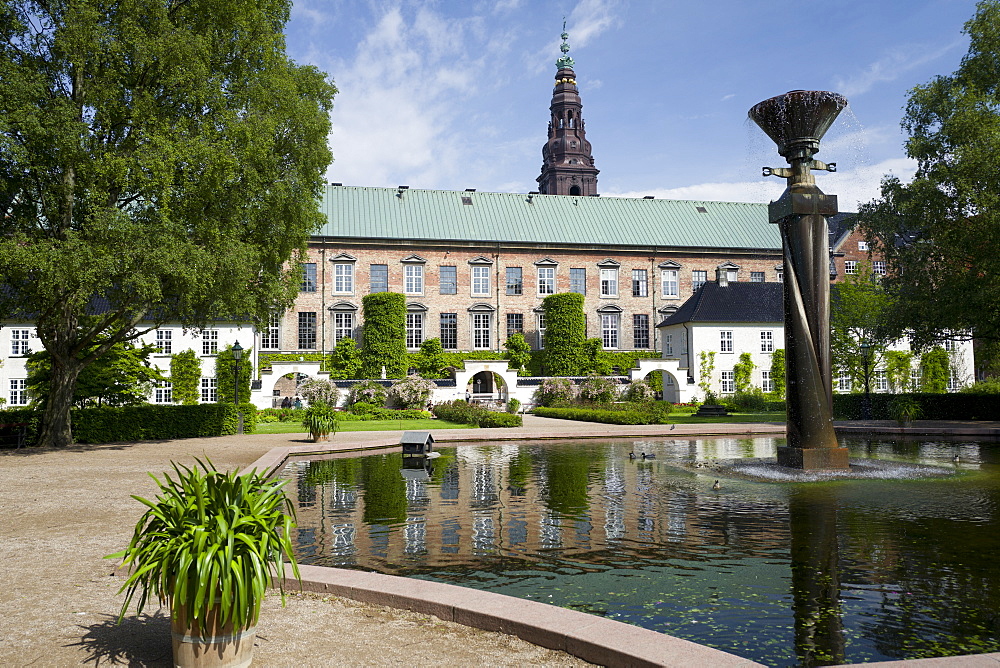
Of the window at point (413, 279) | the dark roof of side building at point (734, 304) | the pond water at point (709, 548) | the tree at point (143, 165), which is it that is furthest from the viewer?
the window at point (413, 279)

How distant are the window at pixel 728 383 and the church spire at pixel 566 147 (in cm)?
3503

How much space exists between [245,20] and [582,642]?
21.8 m

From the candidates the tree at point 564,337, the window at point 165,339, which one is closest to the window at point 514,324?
the tree at point 564,337

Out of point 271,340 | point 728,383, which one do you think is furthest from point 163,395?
point 728,383

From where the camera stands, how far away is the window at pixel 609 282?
55781 millimetres

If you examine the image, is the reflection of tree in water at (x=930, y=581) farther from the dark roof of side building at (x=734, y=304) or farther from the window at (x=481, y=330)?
the window at (x=481, y=330)

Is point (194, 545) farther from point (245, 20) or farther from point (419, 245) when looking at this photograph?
point (419, 245)

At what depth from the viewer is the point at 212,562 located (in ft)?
13.9

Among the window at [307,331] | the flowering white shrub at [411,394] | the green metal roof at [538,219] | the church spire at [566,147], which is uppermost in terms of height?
the church spire at [566,147]

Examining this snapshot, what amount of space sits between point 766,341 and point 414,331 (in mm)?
24748

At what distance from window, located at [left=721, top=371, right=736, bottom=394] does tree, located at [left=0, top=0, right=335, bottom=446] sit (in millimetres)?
32644

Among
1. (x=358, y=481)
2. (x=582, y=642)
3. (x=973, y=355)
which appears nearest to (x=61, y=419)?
(x=358, y=481)

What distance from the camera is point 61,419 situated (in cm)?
2181

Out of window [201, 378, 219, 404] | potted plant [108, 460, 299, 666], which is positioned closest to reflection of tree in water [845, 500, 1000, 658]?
potted plant [108, 460, 299, 666]
